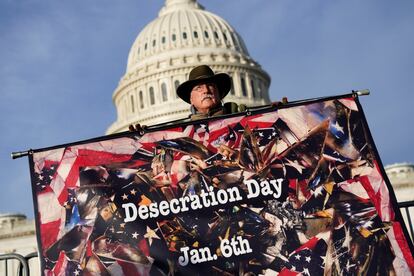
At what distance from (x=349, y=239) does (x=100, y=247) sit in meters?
2.11

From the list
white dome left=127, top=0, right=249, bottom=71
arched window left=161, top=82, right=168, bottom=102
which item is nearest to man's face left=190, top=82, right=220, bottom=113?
arched window left=161, top=82, right=168, bottom=102

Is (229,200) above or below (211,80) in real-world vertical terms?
below

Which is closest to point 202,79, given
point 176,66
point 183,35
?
point 176,66

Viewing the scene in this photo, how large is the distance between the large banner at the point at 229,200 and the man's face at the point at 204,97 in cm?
47

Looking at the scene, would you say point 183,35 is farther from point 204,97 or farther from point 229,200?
point 229,200

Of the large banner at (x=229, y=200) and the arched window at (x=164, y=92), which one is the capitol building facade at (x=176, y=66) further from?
the large banner at (x=229, y=200)

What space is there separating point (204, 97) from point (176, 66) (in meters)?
76.3

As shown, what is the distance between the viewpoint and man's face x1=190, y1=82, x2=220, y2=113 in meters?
7.93

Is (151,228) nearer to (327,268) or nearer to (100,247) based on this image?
(100,247)

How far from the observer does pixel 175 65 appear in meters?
84.1

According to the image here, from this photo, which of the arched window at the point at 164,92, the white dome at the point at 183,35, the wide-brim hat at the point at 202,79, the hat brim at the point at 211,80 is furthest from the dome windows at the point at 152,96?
the wide-brim hat at the point at 202,79

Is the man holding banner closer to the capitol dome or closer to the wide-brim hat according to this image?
the wide-brim hat

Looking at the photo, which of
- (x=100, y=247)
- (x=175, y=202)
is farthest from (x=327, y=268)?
(x=100, y=247)

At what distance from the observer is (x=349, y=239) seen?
22.6 feet
